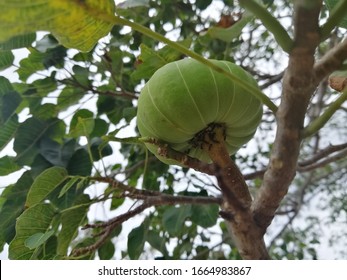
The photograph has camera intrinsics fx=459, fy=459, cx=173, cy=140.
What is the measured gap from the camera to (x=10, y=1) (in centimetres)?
49

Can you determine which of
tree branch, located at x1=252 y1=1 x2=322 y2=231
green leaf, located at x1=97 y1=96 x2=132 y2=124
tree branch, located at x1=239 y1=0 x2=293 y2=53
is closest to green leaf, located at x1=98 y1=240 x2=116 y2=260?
green leaf, located at x1=97 y1=96 x2=132 y2=124

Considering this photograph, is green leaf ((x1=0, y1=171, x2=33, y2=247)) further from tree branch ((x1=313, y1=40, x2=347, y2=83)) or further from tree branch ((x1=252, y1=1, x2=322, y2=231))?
tree branch ((x1=313, y1=40, x2=347, y2=83))

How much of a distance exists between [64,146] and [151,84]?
1.93 ft

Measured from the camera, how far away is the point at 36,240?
36.1 inches

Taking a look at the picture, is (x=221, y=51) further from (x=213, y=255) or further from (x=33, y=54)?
(x=213, y=255)

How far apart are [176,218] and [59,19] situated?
87 centimetres

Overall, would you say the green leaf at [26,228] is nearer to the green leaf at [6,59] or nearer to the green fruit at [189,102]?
the green fruit at [189,102]

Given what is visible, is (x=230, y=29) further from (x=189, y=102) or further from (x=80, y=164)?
(x=80, y=164)

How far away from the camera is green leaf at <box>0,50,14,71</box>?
1.29 metres

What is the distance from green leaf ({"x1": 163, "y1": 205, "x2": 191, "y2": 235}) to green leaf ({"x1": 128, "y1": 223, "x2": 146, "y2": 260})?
0.26 ft

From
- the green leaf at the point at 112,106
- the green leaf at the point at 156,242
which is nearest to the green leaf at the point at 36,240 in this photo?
the green leaf at the point at 156,242

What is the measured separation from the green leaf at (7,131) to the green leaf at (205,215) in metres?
0.57

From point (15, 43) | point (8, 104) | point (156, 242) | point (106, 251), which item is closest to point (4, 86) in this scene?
point (8, 104)
